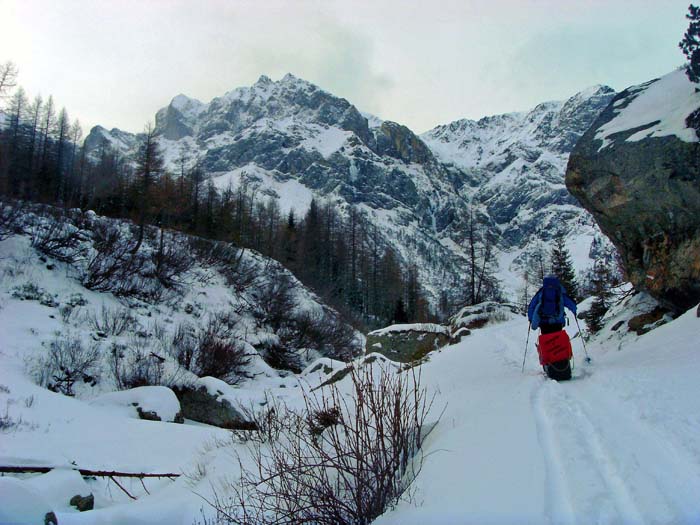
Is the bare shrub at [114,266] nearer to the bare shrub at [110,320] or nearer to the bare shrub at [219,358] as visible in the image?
the bare shrub at [110,320]

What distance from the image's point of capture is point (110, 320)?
14070 millimetres

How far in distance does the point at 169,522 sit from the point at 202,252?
24714mm

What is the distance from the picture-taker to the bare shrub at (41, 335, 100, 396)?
31.3 feet

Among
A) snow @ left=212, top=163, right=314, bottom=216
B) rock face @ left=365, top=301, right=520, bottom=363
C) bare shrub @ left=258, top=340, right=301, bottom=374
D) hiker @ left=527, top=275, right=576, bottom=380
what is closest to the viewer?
hiker @ left=527, top=275, right=576, bottom=380

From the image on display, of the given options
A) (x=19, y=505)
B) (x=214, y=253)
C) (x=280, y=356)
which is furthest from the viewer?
(x=214, y=253)

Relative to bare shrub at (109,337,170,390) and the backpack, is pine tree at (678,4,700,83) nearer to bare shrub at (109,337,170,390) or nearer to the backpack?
the backpack

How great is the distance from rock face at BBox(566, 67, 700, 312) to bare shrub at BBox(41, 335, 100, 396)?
1253 centimetres

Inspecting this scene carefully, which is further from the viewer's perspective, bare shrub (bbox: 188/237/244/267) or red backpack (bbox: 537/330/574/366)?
bare shrub (bbox: 188/237/244/267)

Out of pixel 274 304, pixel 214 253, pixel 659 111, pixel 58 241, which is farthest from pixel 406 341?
pixel 58 241

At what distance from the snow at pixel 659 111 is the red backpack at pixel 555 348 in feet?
13.6

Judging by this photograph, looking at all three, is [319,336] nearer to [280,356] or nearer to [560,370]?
[280,356]

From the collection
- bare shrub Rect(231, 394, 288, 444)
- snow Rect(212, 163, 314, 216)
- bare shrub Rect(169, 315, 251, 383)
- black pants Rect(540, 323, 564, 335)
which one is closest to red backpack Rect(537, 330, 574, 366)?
black pants Rect(540, 323, 564, 335)

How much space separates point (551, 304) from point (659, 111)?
4.66 meters

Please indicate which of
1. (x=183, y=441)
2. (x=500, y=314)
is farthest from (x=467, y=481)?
(x=500, y=314)
